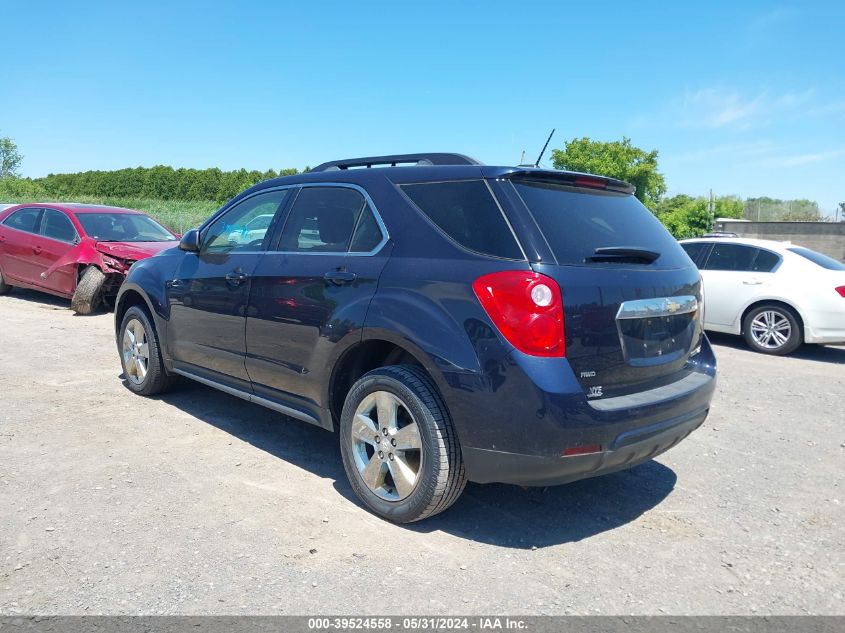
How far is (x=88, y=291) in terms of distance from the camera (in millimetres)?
9984

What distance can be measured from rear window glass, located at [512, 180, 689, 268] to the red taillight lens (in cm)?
20

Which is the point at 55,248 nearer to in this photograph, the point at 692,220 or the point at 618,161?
the point at 692,220

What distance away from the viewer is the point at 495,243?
3.17 meters

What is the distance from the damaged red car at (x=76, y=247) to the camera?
1012cm

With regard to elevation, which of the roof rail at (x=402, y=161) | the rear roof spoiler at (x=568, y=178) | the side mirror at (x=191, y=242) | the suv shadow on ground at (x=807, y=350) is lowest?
the suv shadow on ground at (x=807, y=350)

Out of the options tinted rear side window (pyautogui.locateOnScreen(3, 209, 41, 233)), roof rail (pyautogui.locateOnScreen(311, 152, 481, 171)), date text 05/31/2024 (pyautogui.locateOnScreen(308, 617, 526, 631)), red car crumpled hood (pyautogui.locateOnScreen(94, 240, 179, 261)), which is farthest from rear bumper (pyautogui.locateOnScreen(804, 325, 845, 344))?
tinted rear side window (pyautogui.locateOnScreen(3, 209, 41, 233))

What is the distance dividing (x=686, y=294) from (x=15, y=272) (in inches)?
459

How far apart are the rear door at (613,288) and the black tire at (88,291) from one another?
8523 millimetres

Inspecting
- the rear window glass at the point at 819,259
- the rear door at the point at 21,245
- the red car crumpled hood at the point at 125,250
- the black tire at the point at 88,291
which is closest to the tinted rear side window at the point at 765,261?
the rear window glass at the point at 819,259

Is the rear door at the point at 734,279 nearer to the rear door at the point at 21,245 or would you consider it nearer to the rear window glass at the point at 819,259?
the rear window glass at the point at 819,259

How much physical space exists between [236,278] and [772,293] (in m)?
7.19

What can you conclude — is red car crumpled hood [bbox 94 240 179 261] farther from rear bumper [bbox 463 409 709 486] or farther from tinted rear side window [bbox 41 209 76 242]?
rear bumper [bbox 463 409 709 486]

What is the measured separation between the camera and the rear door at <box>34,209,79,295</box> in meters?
10.4

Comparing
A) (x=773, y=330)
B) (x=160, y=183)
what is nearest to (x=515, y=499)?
(x=773, y=330)
